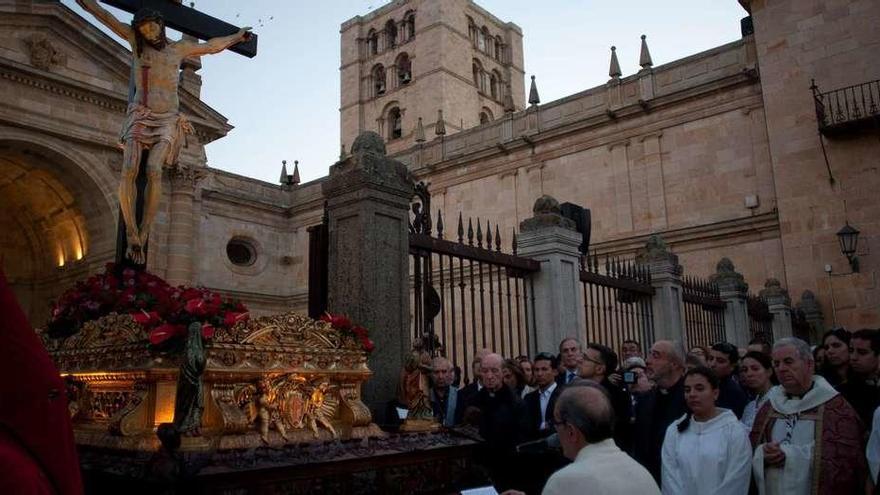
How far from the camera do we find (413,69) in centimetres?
4006

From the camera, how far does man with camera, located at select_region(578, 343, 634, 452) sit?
5352mm

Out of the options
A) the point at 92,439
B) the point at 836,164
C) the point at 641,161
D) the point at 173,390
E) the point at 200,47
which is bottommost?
the point at 92,439

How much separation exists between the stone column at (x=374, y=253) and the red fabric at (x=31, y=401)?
424 centimetres

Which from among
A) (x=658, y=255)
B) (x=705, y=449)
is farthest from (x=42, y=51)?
(x=705, y=449)

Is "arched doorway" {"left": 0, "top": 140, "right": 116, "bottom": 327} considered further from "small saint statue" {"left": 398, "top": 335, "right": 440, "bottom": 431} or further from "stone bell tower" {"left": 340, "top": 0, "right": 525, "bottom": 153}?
"stone bell tower" {"left": 340, "top": 0, "right": 525, "bottom": 153}

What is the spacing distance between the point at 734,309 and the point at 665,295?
3.57 metres

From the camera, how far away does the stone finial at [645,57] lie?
68.0 feet

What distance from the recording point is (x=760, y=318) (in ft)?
49.1

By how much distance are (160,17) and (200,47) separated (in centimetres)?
59

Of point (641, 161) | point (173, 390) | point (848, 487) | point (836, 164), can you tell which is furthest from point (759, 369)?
point (641, 161)

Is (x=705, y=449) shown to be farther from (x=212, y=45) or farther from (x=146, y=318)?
(x=212, y=45)

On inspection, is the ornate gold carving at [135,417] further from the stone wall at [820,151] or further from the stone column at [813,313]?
the stone wall at [820,151]

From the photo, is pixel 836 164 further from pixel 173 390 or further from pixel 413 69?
pixel 413 69

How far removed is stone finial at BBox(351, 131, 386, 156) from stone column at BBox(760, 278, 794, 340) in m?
12.5
